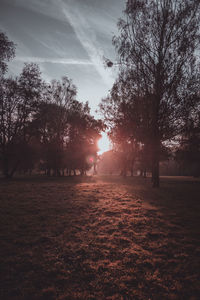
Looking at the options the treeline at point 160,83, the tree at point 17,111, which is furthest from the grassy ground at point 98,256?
the tree at point 17,111

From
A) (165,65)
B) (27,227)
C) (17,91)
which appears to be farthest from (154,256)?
(17,91)

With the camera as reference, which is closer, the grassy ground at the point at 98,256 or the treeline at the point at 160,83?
the grassy ground at the point at 98,256

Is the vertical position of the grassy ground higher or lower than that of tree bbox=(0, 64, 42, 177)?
lower

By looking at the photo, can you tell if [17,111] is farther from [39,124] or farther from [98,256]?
[98,256]

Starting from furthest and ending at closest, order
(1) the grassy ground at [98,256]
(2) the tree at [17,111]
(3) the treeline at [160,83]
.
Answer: (2) the tree at [17,111], (3) the treeline at [160,83], (1) the grassy ground at [98,256]

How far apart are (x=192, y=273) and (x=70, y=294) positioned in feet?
8.22

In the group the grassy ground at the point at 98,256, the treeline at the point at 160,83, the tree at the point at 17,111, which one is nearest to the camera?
the grassy ground at the point at 98,256

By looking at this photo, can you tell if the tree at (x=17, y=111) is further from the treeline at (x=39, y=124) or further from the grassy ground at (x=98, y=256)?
the grassy ground at (x=98, y=256)

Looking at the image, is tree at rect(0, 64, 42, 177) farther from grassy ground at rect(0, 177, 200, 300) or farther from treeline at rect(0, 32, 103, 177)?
grassy ground at rect(0, 177, 200, 300)

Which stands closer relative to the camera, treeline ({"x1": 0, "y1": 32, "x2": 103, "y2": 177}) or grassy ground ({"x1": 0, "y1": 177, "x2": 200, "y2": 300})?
grassy ground ({"x1": 0, "y1": 177, "x2": 200, "y2": 300})

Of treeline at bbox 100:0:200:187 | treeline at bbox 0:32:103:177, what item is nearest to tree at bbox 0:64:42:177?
treeline at bbox 0:32:103:177

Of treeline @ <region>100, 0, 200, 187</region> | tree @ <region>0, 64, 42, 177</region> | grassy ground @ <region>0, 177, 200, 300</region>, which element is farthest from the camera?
tree @ <region>0, 64, 42, 177</region>

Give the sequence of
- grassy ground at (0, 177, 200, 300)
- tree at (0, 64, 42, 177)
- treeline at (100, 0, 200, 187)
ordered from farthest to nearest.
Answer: tree at (0, 64, 42, 177) < treeline at (100, 0, 200, 187) < grassy ground at (0, 177, 200, 300)

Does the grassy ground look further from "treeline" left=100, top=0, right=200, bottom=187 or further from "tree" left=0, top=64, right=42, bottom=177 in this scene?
"tree" left=0, top=64, right=42, bottom=177
